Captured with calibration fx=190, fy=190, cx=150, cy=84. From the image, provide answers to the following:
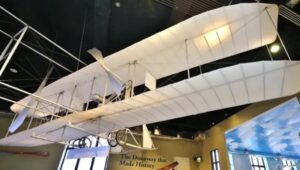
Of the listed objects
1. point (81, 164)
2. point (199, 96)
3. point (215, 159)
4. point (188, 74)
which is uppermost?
point (188, 74)

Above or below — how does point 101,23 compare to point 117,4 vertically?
below

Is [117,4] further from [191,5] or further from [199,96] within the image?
[199,96]

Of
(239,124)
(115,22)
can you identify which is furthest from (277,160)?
(115,22)

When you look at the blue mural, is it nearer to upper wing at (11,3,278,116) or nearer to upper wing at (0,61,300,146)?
upper wing at (11,3,278,116)

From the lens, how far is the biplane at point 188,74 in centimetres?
275

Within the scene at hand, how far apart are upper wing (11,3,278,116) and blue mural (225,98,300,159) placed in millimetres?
3027

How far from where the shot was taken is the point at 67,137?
5.37 meters

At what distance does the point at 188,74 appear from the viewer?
3.28 meters

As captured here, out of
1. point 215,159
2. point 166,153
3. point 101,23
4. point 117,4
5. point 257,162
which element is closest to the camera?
point 117,4

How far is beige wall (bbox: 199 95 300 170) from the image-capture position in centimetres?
623

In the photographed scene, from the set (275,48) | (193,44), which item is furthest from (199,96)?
(275,48)

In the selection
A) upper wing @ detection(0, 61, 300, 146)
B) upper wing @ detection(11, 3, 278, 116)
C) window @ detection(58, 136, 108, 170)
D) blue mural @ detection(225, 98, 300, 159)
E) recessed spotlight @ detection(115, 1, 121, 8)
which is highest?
recessed spotlight @ detection(115, 1, 121, 8)

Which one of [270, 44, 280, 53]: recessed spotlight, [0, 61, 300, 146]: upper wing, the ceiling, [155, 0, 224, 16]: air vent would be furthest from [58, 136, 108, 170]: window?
[270, 44, 280, 53]: recessed spotlight

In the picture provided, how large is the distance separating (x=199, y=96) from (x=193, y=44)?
1.10 m
